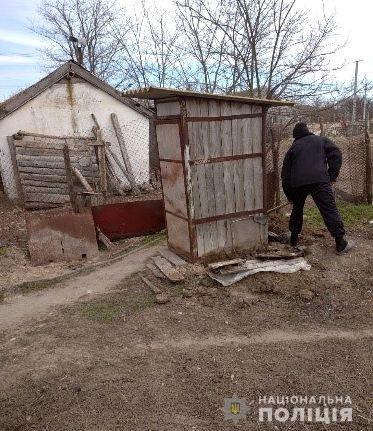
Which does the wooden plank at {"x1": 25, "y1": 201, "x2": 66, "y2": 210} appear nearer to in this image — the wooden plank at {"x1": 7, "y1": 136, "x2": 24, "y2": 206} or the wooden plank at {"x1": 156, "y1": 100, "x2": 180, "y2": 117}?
the wooden plank at {"x1": 7, "y1": 136, "x2": 24, "y2": 206}

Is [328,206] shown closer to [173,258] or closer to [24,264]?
[173,258]

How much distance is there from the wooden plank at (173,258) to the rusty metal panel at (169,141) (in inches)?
59.8

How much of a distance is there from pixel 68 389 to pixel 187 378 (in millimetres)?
1025

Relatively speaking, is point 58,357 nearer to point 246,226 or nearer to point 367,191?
point 246,226

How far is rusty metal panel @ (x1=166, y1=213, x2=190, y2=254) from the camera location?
587cm

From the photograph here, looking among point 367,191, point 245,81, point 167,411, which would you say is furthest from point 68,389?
point 245,81

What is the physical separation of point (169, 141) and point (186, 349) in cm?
305

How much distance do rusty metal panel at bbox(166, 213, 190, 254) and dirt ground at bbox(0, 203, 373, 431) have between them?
1.45ft

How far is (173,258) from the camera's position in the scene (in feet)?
20.0

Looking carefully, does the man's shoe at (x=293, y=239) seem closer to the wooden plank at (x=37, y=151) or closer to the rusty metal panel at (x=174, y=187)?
the rusty metal panel at (x=174, y=187)

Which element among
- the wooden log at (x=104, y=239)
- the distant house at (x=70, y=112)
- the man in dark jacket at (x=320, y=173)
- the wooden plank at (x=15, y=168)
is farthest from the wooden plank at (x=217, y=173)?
the distant house at (x=70, y=112)

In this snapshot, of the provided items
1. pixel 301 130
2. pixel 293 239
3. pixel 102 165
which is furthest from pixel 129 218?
pixel 102 165

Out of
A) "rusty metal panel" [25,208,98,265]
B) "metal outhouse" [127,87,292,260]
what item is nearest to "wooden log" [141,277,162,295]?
"metal outhouse" [127,87,292,260]

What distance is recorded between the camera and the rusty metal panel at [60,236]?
6.76m
